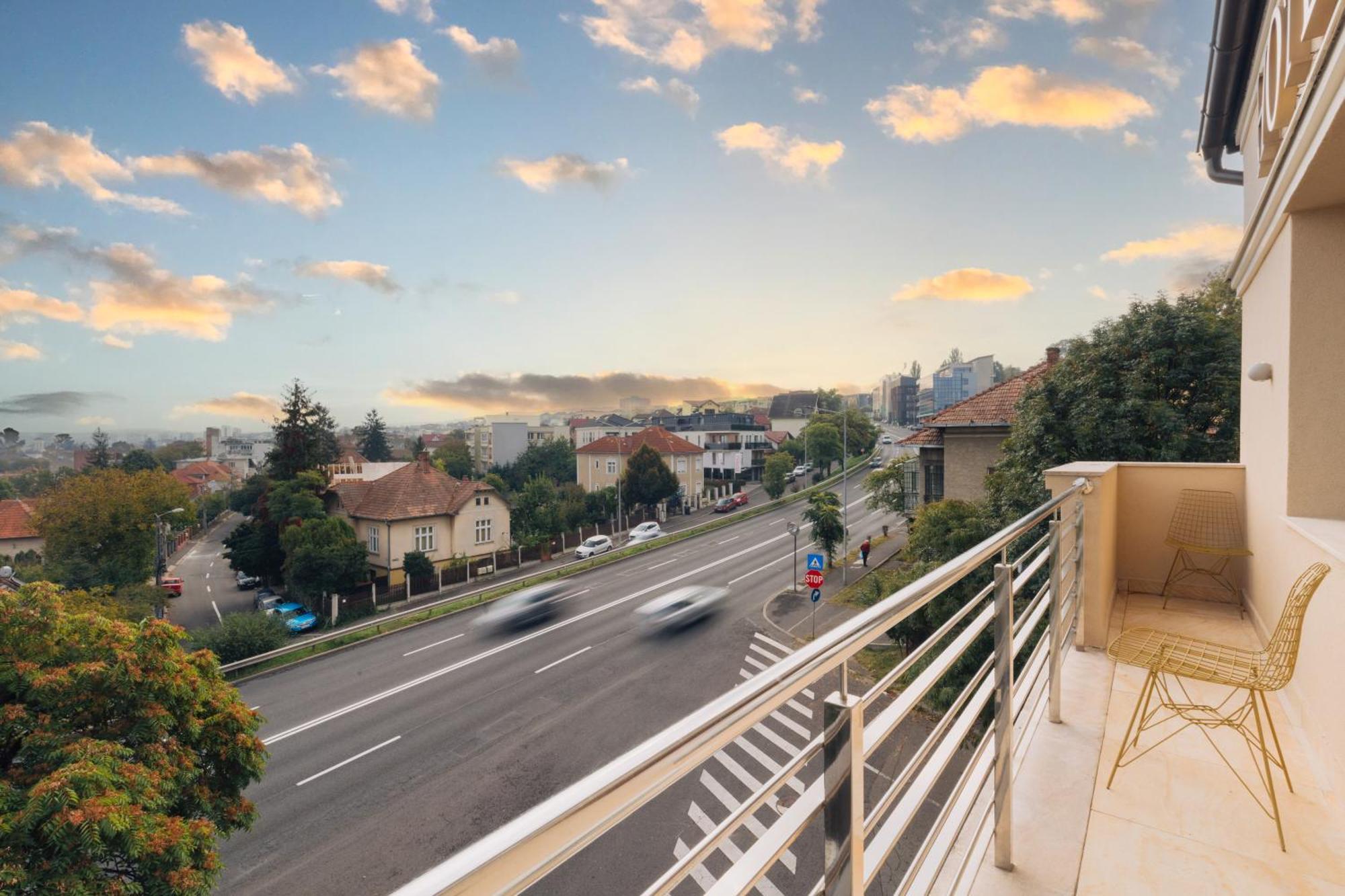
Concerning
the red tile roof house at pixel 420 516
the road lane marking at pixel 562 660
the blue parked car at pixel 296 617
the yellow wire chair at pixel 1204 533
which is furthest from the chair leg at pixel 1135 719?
the red tile roof house at pixel 420 516

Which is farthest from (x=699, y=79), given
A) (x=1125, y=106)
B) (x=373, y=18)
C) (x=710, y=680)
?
(x=710, y=680)

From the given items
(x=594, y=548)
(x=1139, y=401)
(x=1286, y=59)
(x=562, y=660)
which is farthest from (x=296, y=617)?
(x=1286, y=59)

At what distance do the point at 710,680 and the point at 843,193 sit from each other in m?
22.5

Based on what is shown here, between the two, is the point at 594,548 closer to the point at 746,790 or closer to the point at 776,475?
the point at 776,475

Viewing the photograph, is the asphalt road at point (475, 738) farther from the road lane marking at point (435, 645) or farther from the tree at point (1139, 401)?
the tree at point (1139, 401)

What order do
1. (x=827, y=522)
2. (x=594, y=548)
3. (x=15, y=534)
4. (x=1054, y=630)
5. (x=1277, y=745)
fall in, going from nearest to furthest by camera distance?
(x=1277, y=745)
(x=1054, y=630)
(x=827, y=522)
(x=594, y=548)
(x=15, y=534)

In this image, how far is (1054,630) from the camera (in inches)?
109

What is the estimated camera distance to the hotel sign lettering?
9.77 feet

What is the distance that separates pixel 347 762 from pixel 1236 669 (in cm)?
1351

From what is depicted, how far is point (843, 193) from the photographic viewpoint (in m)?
26.4

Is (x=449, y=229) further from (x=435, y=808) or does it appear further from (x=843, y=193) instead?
(x=435, y=808)

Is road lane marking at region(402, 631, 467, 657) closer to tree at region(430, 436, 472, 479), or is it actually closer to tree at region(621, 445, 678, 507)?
tree at region(621, 445, 678, 507)

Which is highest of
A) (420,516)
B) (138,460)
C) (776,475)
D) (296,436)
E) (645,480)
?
(296,436)

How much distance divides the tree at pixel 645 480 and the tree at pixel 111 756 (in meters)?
30.6
